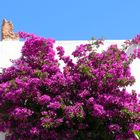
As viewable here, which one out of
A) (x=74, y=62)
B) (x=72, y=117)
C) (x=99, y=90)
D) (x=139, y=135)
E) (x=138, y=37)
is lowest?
(x=139, y=135)

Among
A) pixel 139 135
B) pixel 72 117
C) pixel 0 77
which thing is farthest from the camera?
pixel 0 77

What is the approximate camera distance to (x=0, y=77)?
37.1 feet

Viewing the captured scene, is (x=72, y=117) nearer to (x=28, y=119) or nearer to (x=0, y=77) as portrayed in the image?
(x=28, y=119)

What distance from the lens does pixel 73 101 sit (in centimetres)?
1055

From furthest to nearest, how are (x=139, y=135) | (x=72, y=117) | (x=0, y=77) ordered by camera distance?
(x=0, y=77) → (x=72, y=117) → (x=139, y=135)

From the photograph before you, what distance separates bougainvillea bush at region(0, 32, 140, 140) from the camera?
1030cm

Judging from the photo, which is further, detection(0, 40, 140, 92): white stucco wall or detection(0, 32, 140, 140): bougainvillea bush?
detection(0, 40, 140, 92): white stucco wall

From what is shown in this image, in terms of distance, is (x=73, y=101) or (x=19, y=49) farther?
(x=19, y=49)

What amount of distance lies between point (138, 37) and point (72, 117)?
9.08ft

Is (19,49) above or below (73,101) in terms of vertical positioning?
above

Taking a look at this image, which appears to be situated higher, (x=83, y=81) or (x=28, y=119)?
(x=83, y=81)

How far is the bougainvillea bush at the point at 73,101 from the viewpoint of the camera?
33.8 feet

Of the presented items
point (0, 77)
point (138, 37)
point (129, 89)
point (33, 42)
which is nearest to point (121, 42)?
point (138, 37)

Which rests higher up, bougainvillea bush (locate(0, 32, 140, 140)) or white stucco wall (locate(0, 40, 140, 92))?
white stucco wall (locate(0, 40, 140, 92))
